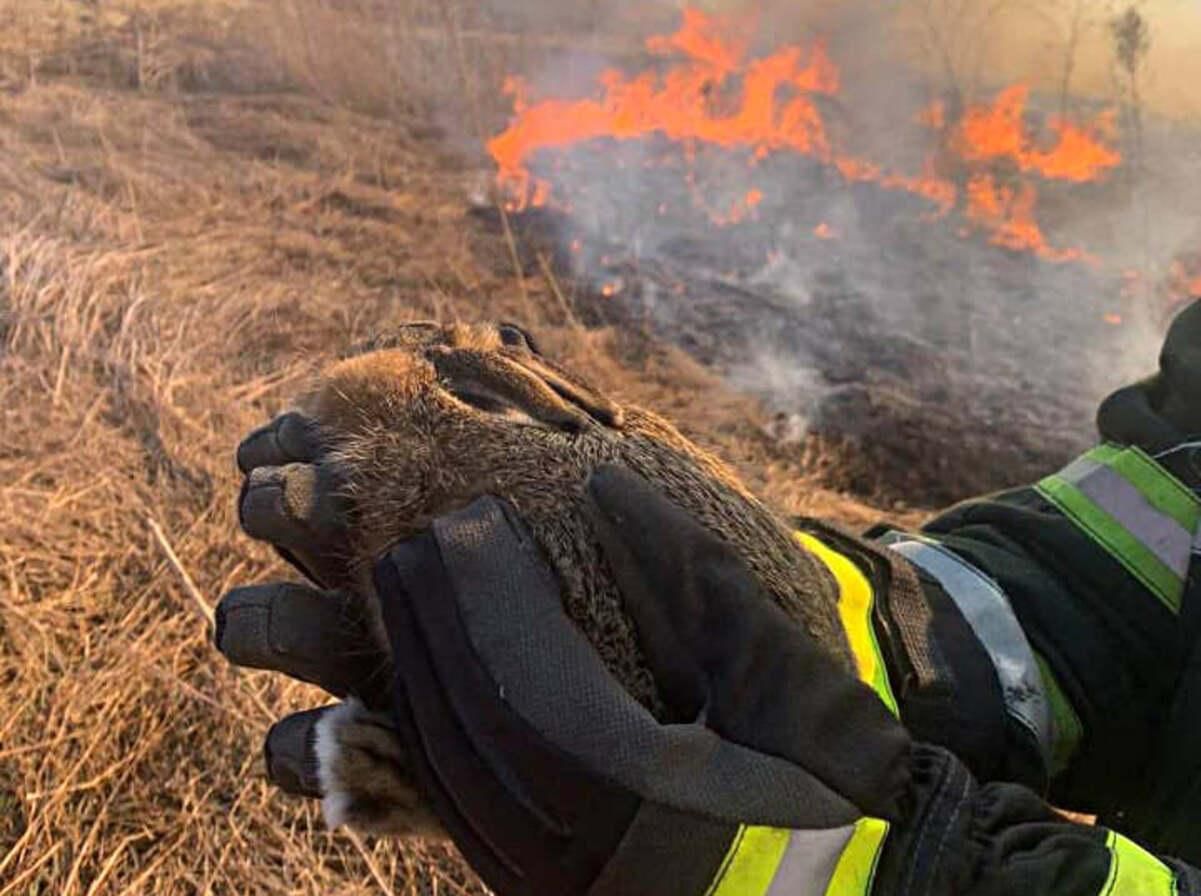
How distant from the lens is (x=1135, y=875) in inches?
43.4

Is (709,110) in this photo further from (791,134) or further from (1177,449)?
(1177,449)

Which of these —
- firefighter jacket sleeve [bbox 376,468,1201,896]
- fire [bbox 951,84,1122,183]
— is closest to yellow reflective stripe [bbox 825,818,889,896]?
firefighter jacket sleeve [bbox 376,468,1201,896]

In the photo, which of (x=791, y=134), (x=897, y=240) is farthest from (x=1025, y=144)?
(x=897, y=240)

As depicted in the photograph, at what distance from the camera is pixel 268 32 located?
13.8m

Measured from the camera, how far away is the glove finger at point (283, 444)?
1510 millimetres

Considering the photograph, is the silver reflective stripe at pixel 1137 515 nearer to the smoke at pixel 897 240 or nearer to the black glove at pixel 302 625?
the black glove at pixel 302 625

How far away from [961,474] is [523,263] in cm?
430

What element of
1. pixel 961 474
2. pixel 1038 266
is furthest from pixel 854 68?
pixel 961 474

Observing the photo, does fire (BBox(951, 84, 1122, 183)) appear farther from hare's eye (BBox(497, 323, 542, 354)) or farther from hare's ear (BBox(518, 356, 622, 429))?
hare's ear (BBox(518, 356, 622, 429))

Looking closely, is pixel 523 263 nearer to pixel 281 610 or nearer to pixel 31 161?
pixel 31 161

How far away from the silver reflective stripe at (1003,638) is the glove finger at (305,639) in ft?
3.08

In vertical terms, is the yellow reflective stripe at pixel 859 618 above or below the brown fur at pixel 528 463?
below

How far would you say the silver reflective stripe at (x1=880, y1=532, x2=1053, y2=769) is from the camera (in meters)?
1.63

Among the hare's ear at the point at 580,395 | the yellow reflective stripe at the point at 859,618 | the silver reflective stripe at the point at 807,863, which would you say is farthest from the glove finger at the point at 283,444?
the silver reflective stripe at the point at 807,863
